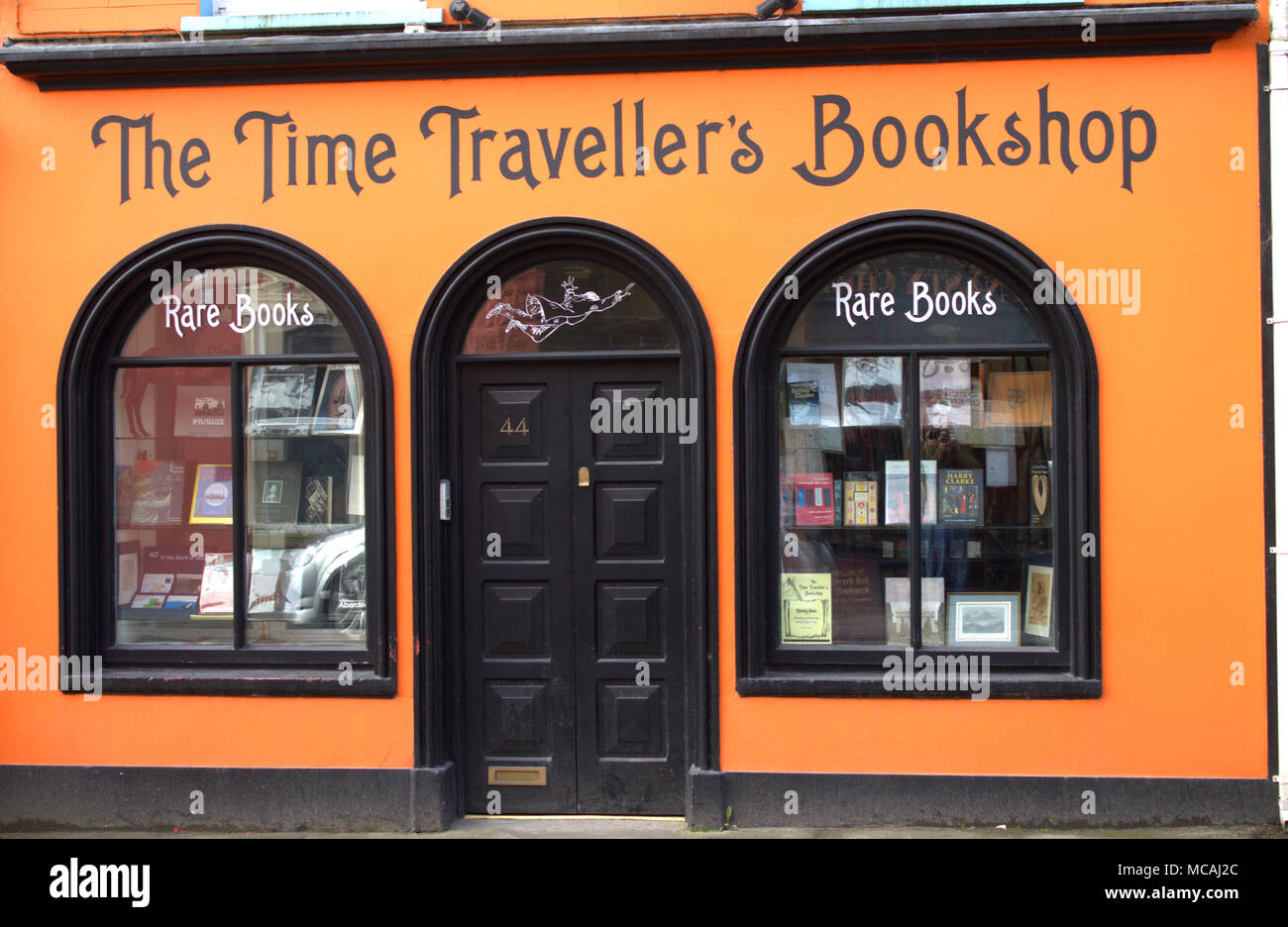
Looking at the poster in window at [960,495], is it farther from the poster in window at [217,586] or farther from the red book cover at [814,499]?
the poster in window at [217,586]

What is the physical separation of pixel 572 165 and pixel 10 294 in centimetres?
323

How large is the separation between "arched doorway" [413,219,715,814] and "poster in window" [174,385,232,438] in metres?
1.22

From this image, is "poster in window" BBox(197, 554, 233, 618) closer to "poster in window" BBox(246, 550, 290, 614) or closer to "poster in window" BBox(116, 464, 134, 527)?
"poster in window" BBox(246, 550, 290, 614)

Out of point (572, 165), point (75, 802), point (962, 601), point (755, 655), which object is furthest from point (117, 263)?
point (962, 601)

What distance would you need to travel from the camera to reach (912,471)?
5.57m

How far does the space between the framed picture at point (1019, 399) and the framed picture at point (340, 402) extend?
351cm

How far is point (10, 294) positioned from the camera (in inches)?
223

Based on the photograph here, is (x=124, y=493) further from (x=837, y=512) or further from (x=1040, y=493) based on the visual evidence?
(x=1040, y=493)

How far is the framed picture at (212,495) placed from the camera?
5.83m

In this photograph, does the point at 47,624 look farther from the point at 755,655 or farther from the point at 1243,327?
the point at 1243,327

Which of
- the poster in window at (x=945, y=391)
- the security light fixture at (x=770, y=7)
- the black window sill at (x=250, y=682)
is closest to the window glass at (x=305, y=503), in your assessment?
the black window sill at (x=250, y=682)

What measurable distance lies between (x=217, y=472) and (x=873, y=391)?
376 centimetres

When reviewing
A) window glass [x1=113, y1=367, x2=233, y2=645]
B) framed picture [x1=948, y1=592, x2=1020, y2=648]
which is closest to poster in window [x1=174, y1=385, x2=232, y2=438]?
window glass [x1=113, y1=367, x2=233, y2=645]

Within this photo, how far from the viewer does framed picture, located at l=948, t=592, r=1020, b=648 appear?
5.55m
